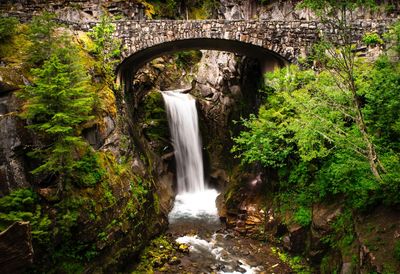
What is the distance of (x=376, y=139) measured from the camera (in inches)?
353

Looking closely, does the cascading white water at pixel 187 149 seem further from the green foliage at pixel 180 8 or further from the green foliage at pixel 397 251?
the green foliage at pixel 397 251

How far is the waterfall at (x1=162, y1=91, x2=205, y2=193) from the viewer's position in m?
19.7

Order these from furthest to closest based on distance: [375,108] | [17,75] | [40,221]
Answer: [375,108], [17,75], [40,221]

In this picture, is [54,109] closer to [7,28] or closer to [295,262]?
[7,28]

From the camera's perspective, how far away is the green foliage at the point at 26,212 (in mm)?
6910

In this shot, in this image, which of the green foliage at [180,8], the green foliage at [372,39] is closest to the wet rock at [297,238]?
the green foliage at [372,39]

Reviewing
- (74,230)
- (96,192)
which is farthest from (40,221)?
(96,192)

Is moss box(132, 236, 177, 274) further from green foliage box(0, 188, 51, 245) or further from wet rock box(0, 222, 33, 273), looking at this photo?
wet rock box(0, 222, 33, 273)

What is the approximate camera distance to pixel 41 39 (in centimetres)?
944

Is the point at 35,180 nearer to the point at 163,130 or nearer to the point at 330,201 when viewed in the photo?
the point at 330,201

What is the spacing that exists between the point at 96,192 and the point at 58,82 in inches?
138

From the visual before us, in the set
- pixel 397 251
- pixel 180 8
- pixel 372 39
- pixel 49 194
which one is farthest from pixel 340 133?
pixel 180 8

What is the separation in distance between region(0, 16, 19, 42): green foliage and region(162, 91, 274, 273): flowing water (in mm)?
9812

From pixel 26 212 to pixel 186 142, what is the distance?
13.6 metres
